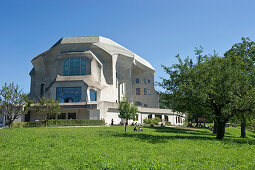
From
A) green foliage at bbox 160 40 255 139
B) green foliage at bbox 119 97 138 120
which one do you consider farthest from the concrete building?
green foliage at bbox 160 40 255 139

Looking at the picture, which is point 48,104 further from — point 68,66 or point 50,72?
point 50,72

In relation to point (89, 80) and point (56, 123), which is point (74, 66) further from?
point (56, 123)

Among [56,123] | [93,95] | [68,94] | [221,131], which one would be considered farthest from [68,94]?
[221,131]

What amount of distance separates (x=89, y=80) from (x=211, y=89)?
3513 centimetres

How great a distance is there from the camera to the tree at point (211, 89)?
19938mm

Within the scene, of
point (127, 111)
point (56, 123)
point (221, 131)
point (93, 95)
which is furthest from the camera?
point (93, 95)

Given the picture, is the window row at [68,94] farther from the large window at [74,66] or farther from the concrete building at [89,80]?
the large window at [74,66]

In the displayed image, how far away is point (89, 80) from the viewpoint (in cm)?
5100

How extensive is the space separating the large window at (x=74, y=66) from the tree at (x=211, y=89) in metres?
34.1

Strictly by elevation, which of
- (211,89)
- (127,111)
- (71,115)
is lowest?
(71,115)

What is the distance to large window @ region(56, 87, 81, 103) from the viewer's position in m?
49.3

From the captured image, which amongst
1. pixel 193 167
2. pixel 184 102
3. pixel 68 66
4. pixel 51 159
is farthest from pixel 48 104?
pixel 193 167

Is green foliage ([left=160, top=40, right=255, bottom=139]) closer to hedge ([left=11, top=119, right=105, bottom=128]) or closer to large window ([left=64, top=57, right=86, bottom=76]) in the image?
hedge ([left=11, top=119, right=105, bottom=128])

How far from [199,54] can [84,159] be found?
1697cm
